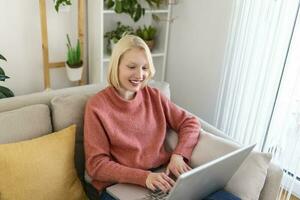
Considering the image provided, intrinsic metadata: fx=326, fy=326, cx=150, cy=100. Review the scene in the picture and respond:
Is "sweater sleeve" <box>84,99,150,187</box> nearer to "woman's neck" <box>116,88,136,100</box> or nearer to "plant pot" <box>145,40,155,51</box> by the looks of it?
"woman's neck" <box>116,88,136,100</box>

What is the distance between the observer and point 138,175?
1.25 m

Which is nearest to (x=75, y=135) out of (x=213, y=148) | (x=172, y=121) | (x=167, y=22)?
(x=172, y=121)

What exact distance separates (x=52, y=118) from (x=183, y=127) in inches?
23.4

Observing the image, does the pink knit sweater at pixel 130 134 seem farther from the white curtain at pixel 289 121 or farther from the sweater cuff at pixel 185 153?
the white curtain at pixel 289 121

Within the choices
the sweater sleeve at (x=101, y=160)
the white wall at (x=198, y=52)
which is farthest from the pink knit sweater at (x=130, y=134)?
the white wall at (x=198, y=52)

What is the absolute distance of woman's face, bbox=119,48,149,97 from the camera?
1.37 meters

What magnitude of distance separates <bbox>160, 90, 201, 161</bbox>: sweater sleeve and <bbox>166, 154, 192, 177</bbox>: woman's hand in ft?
0.10

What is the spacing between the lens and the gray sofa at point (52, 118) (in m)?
1.30

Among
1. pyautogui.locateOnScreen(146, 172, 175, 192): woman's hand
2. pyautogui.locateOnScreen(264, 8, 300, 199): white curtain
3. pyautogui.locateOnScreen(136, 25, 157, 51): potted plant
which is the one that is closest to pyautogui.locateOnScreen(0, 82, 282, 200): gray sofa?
pyautogui.locateOnScreen(146, 172, 175, 192): woman's hand

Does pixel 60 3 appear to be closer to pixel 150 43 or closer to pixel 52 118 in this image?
pixel 150 43

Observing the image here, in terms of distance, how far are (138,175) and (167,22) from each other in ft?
5.31

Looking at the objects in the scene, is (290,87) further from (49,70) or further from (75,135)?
(49,70)

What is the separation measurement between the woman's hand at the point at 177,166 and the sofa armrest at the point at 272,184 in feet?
1.05

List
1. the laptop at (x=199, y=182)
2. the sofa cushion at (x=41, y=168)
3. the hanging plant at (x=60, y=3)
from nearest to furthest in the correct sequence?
the laptop at (x=199, y=182), the sofa cushion at (x=41, y=168), the hanging plant at (x=60, y=3)
